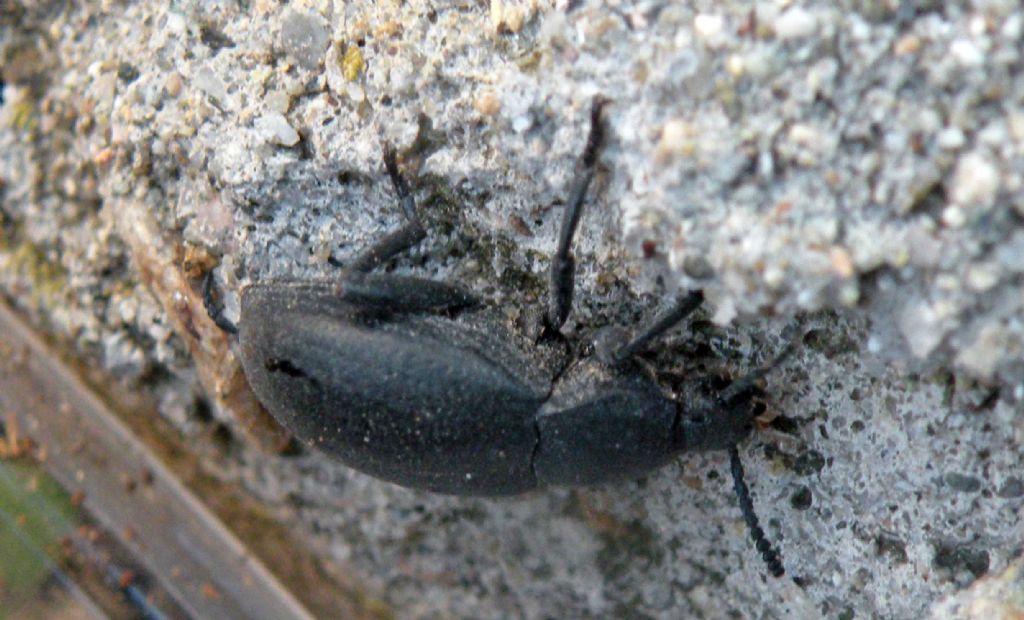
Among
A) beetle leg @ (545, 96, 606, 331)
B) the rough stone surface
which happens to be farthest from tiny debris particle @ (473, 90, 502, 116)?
beetle leg @ (545, 96, 606, 331)

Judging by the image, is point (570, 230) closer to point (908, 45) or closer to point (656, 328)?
point (656, 328)

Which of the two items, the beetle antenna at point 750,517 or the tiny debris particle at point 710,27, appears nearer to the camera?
the tiny debris particle at point 710,27

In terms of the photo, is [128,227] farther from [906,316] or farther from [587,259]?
[906,316]

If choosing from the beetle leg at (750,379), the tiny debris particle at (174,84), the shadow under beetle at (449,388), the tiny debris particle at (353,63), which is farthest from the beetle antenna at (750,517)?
the tiny debris particle at (174,84)

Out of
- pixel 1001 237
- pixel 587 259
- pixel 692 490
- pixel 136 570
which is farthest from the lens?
pixel 136 570

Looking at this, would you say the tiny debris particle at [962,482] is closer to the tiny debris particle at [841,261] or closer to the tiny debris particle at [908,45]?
the tiny debris particle at [841,261]

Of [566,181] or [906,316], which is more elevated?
[566,181]

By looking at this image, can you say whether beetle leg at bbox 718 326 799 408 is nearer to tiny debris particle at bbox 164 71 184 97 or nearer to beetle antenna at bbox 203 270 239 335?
beetle antenna at bbox 203 270 239 335

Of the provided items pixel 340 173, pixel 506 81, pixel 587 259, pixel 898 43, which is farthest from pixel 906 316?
pixel 340 173
